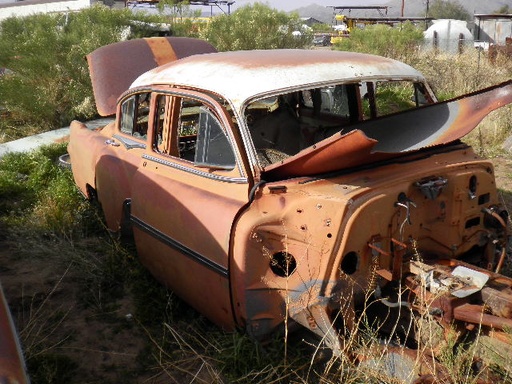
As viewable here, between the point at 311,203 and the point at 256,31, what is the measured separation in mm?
12151

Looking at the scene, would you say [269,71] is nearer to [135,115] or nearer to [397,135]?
[397,135]

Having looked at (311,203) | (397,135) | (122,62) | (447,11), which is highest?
(447,11)

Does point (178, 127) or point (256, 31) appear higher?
point (256, 31)

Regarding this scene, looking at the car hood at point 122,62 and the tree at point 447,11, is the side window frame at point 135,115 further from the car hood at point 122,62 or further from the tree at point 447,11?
the tree at point 447,11

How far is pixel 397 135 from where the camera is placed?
4.08 m

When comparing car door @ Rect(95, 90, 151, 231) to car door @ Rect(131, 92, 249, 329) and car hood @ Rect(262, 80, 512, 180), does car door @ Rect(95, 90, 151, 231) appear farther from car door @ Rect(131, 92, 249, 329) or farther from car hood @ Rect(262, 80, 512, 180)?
car hood @ Rect(262, 80, 512, 180)

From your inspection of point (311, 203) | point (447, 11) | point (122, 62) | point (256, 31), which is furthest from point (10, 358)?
point (447, 11)

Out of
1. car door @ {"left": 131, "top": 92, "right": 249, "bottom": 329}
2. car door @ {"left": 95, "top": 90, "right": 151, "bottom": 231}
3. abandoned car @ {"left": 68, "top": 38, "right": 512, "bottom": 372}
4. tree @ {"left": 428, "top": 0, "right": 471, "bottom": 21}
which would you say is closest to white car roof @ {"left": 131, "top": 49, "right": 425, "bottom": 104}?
abandoned car @ {"left": 68, "top": 38, "right": 512, "bottom": 372}

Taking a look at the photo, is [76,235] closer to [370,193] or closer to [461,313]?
[370,193]

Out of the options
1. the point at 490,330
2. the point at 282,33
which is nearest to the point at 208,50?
the point at 490,330

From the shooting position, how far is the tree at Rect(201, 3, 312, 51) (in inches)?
559

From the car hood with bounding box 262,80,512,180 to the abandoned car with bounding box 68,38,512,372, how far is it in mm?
12

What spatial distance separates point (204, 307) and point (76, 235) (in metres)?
2.30

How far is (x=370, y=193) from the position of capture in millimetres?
3076
